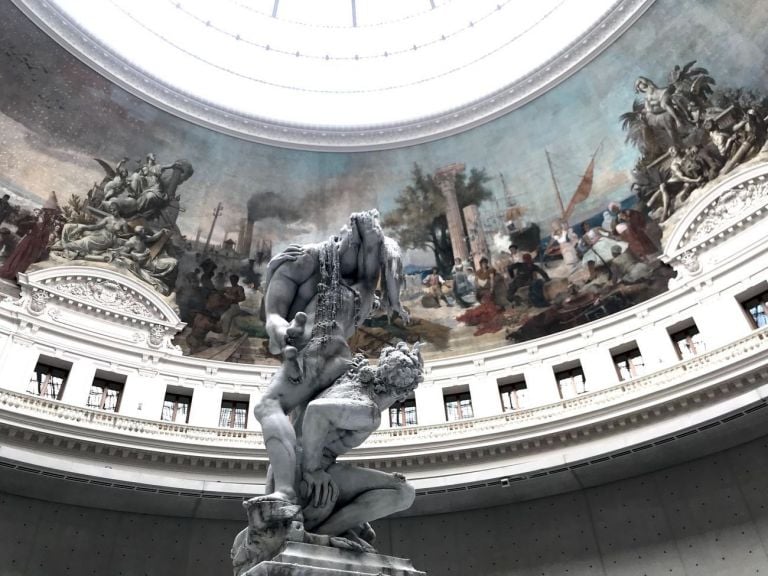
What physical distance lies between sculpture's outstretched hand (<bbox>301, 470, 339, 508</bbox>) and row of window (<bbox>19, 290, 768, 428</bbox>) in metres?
17.1

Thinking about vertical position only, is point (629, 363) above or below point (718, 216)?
below

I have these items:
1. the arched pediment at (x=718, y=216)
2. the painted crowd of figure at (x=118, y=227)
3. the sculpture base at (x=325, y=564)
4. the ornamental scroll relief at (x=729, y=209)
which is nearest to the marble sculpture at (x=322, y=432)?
the sculpture base at (x=325, y=564)

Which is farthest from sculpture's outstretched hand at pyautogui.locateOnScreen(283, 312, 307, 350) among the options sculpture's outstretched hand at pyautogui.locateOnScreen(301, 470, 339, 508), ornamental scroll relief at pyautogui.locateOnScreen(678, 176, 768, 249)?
ornamental scroll relief at pyautogui.locateOnScreen(678, 176, 768, 249)

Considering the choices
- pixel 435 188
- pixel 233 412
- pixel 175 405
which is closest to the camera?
pixel 175 405

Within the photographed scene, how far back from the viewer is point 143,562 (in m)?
17.7

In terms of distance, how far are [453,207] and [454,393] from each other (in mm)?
8436

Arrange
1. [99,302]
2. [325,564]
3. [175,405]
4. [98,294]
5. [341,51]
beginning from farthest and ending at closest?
[341,51], [98,294], [99,302], [175,405], [325,564]

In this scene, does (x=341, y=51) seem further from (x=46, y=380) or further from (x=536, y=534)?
(x=536, y=534)

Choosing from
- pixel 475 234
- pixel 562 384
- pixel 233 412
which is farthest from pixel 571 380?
pixel 233 412

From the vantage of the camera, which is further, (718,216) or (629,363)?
(629,363)

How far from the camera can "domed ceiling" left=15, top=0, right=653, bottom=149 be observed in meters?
24.8

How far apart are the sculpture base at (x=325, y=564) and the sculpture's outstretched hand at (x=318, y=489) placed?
19.5 inches

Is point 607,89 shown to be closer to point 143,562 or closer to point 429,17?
point 429,17

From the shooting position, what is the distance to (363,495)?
16.4 feet
